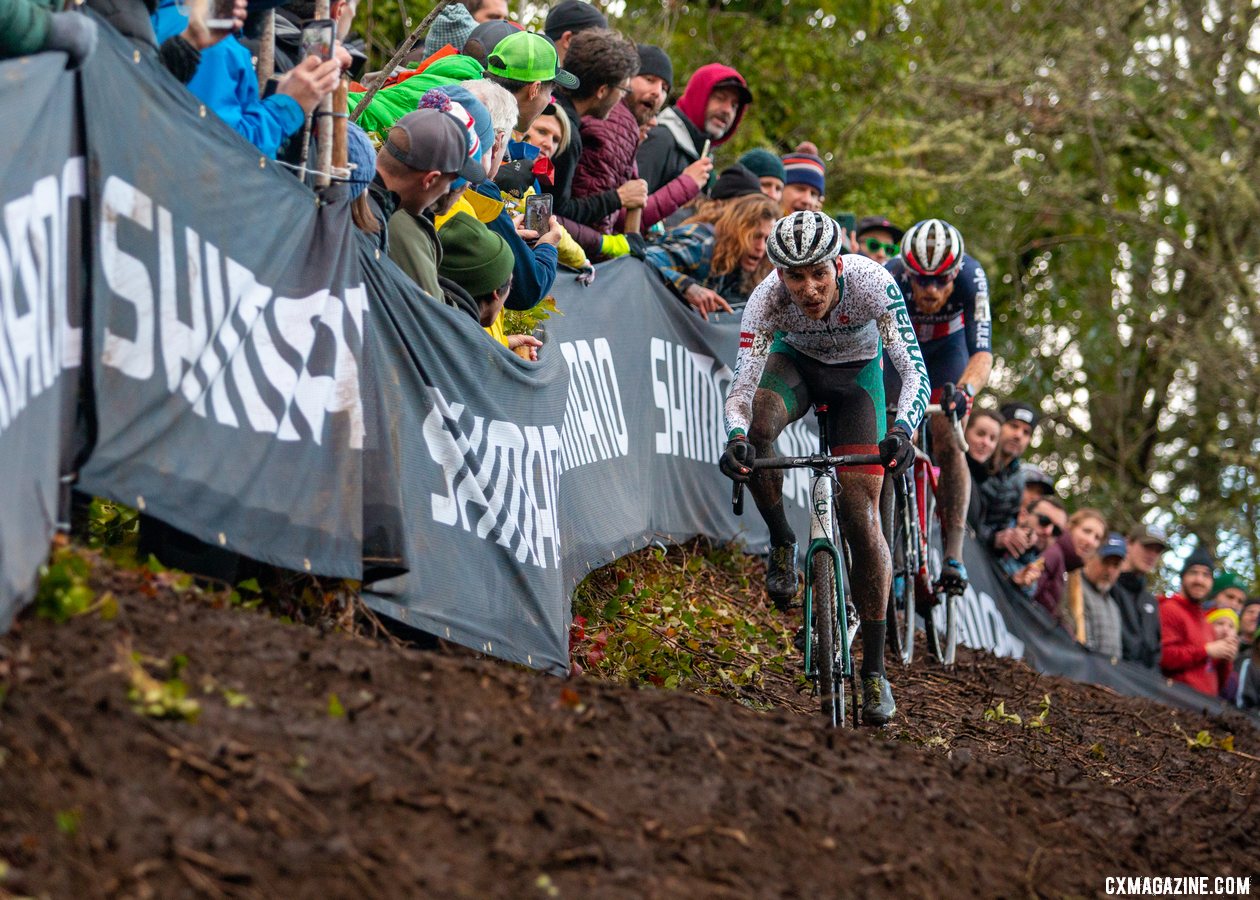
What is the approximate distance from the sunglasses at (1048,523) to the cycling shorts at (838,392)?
759 cm

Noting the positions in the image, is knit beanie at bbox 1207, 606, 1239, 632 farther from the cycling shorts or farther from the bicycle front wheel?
the cycling shorts

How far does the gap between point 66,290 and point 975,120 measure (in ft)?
65.2

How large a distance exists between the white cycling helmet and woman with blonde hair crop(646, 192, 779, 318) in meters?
2.91

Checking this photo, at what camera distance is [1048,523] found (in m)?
16.0

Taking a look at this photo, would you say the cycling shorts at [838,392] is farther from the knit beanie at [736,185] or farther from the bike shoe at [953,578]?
the knit beanie at [736,185]

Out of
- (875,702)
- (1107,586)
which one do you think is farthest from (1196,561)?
(875,702)

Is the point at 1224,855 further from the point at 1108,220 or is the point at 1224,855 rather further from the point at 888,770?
the point at 1108,220

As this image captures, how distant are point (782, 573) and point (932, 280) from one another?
2.88 meters

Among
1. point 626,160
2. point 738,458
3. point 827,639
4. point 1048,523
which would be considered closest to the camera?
point 827,639

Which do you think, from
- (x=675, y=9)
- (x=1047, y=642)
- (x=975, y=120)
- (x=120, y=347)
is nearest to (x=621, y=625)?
(x=120, y=347)

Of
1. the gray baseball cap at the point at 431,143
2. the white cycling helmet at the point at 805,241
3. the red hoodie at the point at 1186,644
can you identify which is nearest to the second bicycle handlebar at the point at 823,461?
the white cycling helmet at the point at 805,241

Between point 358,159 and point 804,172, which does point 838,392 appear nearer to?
point 358,159

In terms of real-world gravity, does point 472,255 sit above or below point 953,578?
above

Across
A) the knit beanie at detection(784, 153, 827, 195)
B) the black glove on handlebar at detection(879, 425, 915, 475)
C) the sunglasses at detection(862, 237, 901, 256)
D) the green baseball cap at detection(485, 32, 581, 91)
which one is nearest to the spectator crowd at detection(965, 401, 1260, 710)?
the sunglasses at detection(862, 237, 901, 256)
